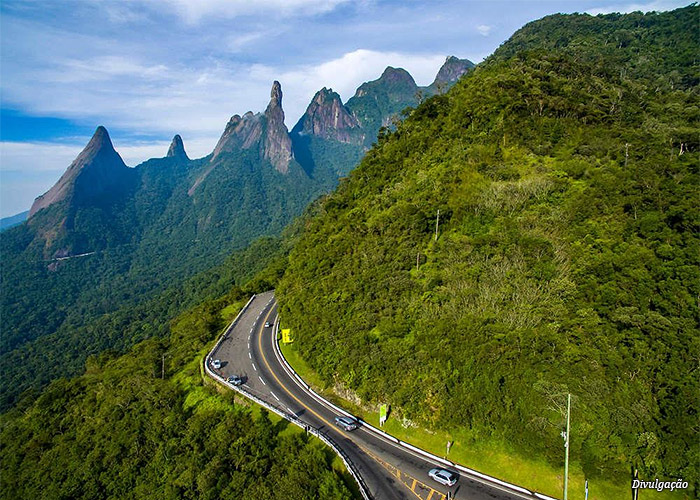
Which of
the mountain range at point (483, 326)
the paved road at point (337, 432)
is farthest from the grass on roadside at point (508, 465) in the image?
the paved road at point (337, 432)

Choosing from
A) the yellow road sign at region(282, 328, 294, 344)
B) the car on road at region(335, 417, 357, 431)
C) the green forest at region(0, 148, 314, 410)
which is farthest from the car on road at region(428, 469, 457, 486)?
the green forest at region(0, 148, 314, 410)

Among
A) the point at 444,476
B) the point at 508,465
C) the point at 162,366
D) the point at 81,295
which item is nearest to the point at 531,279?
the point at 508,465

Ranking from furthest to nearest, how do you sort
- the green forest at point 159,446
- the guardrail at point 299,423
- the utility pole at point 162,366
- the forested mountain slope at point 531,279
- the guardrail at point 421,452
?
the utility pole at point 162,366 < the green forest at point 159,446 < the guardrail at point 299,423 < the forested mountain slope at point 531,279 < the guardrail at point 421,452

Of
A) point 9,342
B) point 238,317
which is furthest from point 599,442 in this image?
point 9,342

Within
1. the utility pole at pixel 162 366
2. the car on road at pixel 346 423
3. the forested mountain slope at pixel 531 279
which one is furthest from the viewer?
the utility pole at pixel 162 366

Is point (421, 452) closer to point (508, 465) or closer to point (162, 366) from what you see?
point (508, 465)

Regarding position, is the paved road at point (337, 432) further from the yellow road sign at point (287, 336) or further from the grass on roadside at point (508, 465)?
the yellow road sign at point (287, 336)

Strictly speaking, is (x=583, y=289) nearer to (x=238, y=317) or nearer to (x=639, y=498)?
(x=639, y=498)

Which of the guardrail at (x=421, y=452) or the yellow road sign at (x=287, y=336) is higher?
the yellow road sign at (x=287, y=336)
